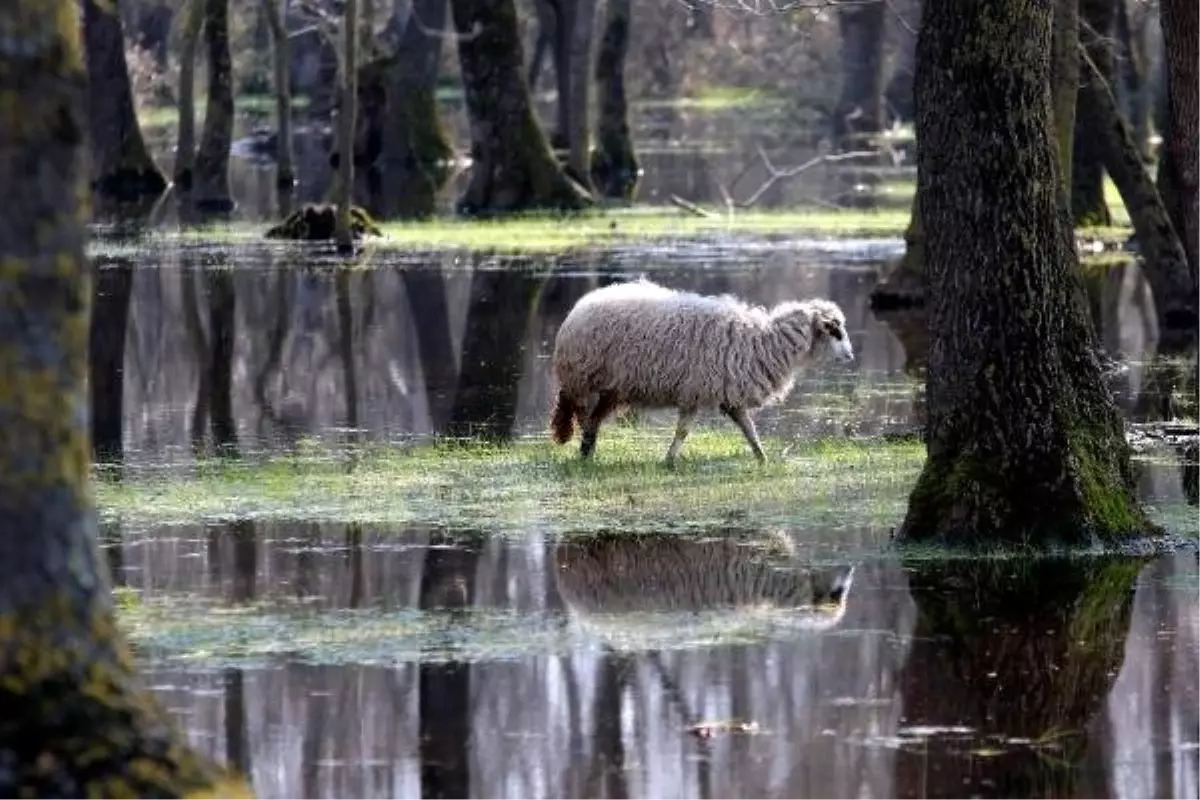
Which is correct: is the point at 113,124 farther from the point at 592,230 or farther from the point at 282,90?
the point at 592,230

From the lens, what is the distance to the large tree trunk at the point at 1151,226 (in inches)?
1091

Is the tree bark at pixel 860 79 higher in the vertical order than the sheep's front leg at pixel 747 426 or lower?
higher

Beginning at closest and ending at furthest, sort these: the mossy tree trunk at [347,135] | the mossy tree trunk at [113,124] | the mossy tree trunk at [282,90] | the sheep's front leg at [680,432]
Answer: the sheep's front leg at [680,432]
the mossy tree trunk at [347,135]
the mossy tree trunk at [282,90]
the mossy tree trunk at [113,124]

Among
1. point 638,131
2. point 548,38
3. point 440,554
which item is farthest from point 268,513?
point 638,131

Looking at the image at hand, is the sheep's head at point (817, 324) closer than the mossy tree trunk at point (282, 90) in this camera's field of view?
Yes

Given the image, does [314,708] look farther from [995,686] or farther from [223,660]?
[995,686]

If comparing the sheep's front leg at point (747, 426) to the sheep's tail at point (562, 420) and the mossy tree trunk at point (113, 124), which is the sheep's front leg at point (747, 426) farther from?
the mossy tree trunk at point (113, 124)

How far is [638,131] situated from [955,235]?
250ft

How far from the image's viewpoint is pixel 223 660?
33.9ft

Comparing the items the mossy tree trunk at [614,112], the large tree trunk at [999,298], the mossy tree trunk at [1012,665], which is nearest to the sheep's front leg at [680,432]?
the large tree trunk at [999,298]

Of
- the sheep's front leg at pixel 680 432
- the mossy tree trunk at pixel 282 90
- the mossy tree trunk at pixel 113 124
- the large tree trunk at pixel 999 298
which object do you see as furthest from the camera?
the mossy tree trunk at pixel 113 124

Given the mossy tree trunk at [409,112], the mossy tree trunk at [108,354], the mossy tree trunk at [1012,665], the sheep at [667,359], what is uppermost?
the mossy tree trunk at [409,112]

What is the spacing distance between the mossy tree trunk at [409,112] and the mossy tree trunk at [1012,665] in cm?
4233

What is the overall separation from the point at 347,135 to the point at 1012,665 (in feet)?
86.5
